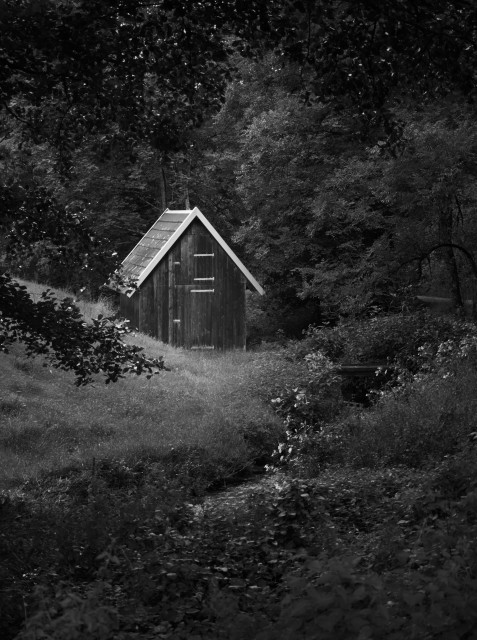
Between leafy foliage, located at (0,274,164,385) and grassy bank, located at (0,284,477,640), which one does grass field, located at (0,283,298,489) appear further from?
leafy foliage, located at (0,274,164,385)

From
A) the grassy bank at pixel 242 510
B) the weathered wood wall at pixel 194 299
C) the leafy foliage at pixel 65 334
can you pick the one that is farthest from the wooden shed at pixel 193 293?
the leafy foliage at pixel 65 334

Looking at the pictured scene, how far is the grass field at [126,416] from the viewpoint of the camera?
49.5ft

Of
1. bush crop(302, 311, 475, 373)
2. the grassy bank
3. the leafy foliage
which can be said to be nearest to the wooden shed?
bush crop(302, 311, 475, 373)

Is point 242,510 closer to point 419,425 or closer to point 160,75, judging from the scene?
point 419,425

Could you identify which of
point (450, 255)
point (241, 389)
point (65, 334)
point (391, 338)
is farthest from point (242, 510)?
→ point (450, 255)

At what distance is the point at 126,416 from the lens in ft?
61.2

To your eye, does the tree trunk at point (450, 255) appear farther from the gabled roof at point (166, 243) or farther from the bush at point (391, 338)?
the gabled roof at point (166, 243)

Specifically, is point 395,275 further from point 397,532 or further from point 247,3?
point 397,532

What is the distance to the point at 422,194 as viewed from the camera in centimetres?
2102

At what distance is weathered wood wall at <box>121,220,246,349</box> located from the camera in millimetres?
31281

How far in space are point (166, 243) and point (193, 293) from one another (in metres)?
1.91

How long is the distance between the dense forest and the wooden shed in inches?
289

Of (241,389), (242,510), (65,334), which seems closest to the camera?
(242,510)

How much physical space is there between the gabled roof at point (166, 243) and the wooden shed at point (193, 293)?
36 millimetres
